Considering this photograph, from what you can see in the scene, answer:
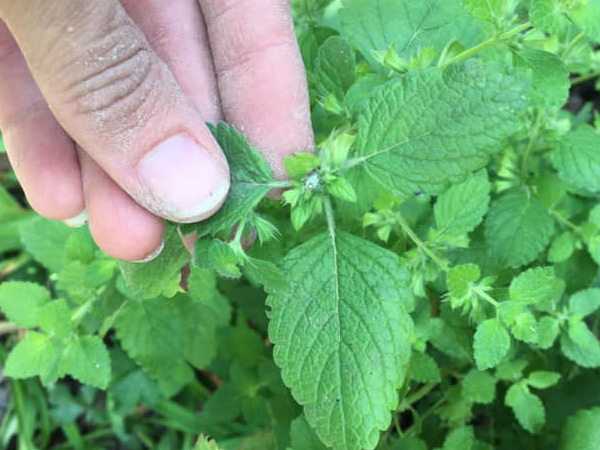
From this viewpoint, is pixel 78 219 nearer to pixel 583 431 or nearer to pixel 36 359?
pixel 36 359

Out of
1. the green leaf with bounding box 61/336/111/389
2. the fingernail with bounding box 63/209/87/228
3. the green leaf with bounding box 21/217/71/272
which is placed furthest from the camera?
the green leaf with bounding box 21/217/71/272

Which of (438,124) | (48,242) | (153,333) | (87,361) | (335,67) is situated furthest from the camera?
(48,242)

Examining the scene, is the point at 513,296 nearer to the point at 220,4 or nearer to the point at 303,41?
the point at 303,41

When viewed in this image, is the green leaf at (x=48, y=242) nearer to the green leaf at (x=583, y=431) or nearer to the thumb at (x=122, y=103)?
the thumb at (x=122, y=103)

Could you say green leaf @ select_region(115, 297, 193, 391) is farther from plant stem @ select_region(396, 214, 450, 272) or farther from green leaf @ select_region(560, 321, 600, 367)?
green leaf @ select_region(560, 321, 600, 367)

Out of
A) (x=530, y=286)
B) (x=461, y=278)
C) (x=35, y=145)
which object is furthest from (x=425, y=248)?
(x=35, y=145)

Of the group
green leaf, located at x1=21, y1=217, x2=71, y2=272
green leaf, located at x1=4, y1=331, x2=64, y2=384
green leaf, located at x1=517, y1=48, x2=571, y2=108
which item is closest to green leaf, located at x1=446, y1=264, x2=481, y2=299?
green leaf, located at x1=517, y1=48, x2=571, y2=108
